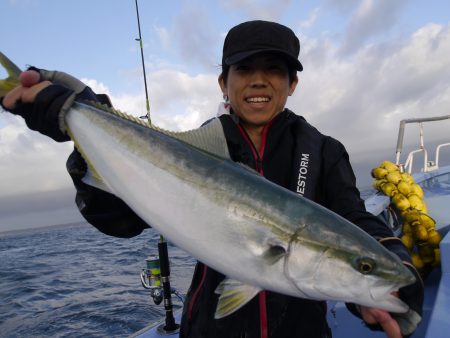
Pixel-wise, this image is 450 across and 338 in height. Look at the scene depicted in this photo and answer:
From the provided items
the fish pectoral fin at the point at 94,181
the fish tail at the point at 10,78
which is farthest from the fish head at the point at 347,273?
the fish tail at the point at 10,78

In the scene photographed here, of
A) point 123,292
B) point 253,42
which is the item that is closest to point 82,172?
point 253,42

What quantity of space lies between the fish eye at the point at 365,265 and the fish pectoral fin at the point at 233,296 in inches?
21.8

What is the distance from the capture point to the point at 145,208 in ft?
7.40

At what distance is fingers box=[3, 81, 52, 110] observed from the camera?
2590mm

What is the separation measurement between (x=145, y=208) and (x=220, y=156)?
59 centimetres

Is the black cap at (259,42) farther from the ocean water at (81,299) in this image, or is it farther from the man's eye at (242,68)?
the ocean water at (81,299)

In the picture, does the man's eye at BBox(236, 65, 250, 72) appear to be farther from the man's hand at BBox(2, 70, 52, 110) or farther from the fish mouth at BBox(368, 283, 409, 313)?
the fish mouth at BBox(368, 283, 409, 313)

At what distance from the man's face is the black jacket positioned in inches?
5.7

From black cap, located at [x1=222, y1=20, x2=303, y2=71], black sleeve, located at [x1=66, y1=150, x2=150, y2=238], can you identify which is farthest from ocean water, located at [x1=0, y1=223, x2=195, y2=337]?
black cap, located at [x1=222, y1=20, x2=303, y2=71]

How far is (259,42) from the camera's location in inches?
106

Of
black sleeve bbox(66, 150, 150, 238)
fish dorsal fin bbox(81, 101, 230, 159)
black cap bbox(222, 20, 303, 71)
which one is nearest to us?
fish dorsal fin bbox(81, 101, 230, 159)

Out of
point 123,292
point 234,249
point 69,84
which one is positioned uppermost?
point 69,84

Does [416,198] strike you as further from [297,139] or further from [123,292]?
[123,292]

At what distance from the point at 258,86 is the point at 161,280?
3498mm
